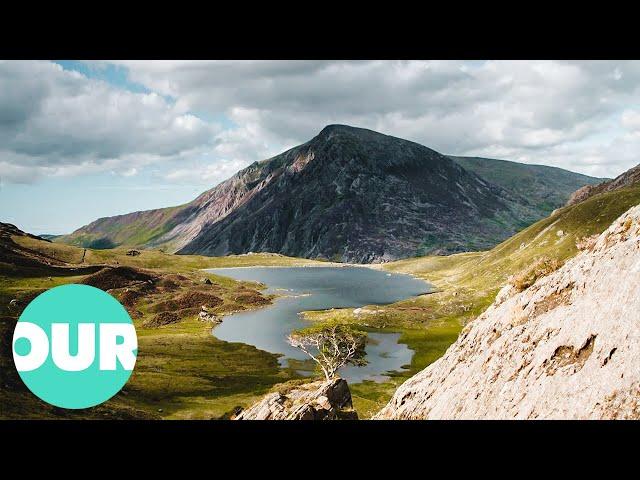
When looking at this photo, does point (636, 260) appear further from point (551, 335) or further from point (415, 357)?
point (415, 357)

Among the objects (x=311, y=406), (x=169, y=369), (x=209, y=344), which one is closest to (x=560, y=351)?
(x=311, y=406)

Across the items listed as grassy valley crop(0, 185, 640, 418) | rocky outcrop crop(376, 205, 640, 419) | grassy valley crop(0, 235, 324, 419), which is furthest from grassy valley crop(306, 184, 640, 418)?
rocky outcrop crop(376, 205, 640, 419)

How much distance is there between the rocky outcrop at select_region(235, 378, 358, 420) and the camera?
1705 inches

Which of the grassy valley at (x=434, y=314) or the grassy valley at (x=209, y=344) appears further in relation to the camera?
the grassy valley at (x=434, y=314)

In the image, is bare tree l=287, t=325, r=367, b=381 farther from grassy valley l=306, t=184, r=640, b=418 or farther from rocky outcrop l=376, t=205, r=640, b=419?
rocky outcrop l=376, t=205, r=640, b=419

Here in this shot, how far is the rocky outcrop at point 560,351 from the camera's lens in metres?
13.1

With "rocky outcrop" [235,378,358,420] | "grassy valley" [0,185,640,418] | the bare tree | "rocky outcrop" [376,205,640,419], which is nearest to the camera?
"rocky outcrop" [376,205,640,419]

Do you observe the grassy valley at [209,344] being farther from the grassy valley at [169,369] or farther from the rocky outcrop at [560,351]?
the rocky outcrop at [560,351]

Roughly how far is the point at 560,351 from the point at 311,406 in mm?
31293

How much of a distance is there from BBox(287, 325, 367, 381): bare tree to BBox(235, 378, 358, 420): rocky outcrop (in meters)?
34.3

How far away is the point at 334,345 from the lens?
3543 inches

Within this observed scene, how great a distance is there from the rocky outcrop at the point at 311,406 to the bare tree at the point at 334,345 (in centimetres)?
3429

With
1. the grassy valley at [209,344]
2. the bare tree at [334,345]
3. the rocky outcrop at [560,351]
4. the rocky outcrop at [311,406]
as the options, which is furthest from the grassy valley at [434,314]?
the rocky outcrop at [560,351]
